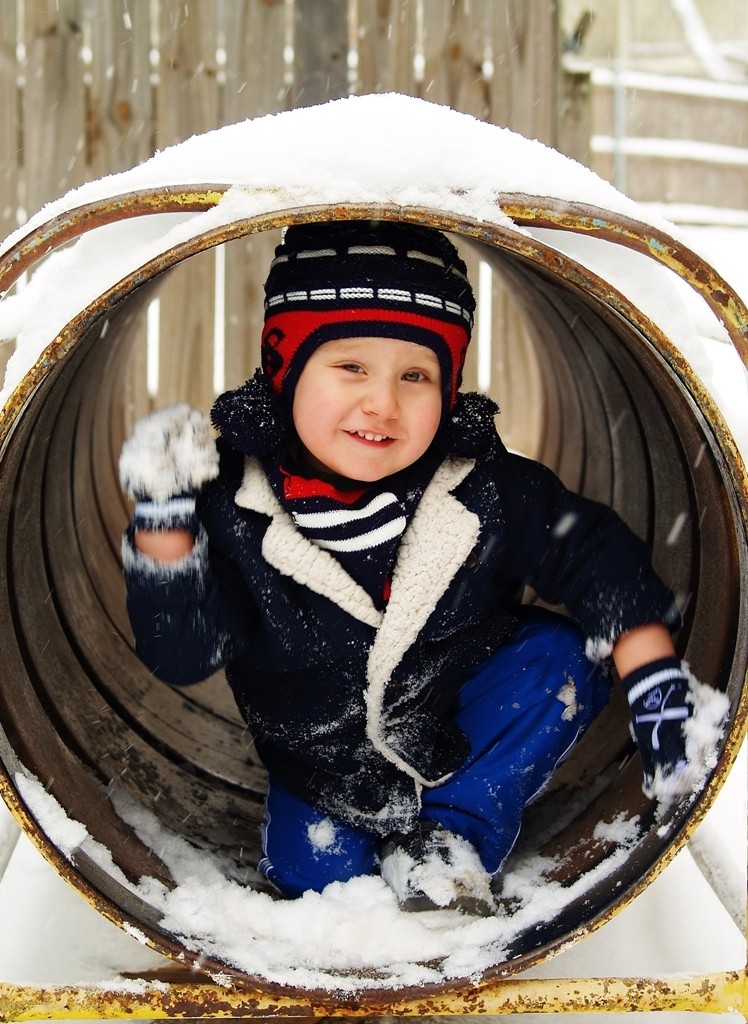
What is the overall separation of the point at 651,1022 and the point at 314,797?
2.50 feet

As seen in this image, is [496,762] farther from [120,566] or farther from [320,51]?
[320,51]

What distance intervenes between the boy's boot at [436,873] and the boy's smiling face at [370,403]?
69 cm

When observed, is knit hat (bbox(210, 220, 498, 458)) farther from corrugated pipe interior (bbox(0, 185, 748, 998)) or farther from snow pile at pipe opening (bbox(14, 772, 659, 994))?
snow pile at pipe opening (bbox(14, 772, 659, 994))

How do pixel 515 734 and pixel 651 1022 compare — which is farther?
pixel 515 734

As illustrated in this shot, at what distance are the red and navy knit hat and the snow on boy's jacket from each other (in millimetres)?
235

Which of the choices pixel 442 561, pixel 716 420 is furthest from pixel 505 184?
pixel 442 561

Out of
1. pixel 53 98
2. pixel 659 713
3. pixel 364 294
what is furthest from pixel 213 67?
pixel 659 713

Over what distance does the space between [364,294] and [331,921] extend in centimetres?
111

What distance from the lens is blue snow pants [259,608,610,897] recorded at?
2.14m

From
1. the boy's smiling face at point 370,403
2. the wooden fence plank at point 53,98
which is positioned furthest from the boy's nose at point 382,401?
the wooden fence plank at point 53,98

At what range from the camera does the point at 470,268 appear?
4.58m

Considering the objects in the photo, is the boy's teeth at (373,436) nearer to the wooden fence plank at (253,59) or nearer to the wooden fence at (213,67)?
the wooden fence plank at (253,59)

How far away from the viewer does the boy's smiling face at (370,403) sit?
2.00m

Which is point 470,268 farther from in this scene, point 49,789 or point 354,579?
point 49,789
